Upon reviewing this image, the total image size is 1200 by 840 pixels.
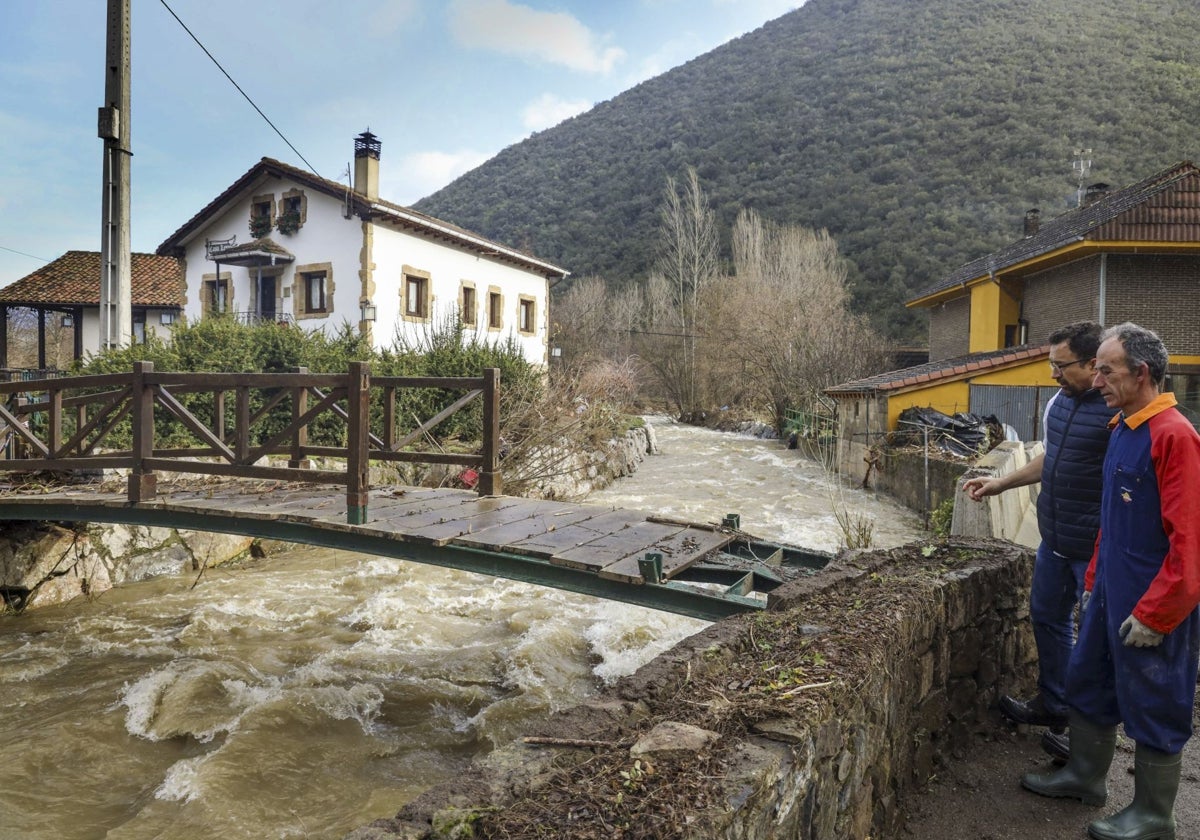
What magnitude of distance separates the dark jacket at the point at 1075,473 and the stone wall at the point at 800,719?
1.70 feet

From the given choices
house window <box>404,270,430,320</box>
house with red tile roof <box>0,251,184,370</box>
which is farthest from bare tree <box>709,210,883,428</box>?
house with red tile roof <box>0,251,184,370</box>

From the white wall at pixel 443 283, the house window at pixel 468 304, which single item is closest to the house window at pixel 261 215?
the white wall at pixel 443 283

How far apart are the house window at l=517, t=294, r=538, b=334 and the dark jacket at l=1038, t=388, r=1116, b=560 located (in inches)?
968

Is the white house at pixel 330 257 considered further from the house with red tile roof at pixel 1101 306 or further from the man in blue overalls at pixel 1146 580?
the man in blue overalls at pixel 1146 580

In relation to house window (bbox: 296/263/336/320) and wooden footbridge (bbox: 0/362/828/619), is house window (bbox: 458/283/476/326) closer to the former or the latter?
house window (bbox: 296/263/336/320)

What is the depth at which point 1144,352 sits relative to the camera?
281 cm

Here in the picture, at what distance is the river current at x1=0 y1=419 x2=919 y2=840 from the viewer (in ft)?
14.6

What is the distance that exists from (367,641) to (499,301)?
65.6 ft

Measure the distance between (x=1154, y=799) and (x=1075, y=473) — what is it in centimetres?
134

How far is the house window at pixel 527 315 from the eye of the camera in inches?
1086

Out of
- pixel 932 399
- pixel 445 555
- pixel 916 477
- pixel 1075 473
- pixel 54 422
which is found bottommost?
pixel 916 477

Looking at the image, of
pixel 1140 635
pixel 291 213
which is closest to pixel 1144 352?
pixel 1140 635

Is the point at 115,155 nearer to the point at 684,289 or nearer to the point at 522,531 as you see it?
the point at 522,531

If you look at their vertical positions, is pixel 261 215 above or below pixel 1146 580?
above
